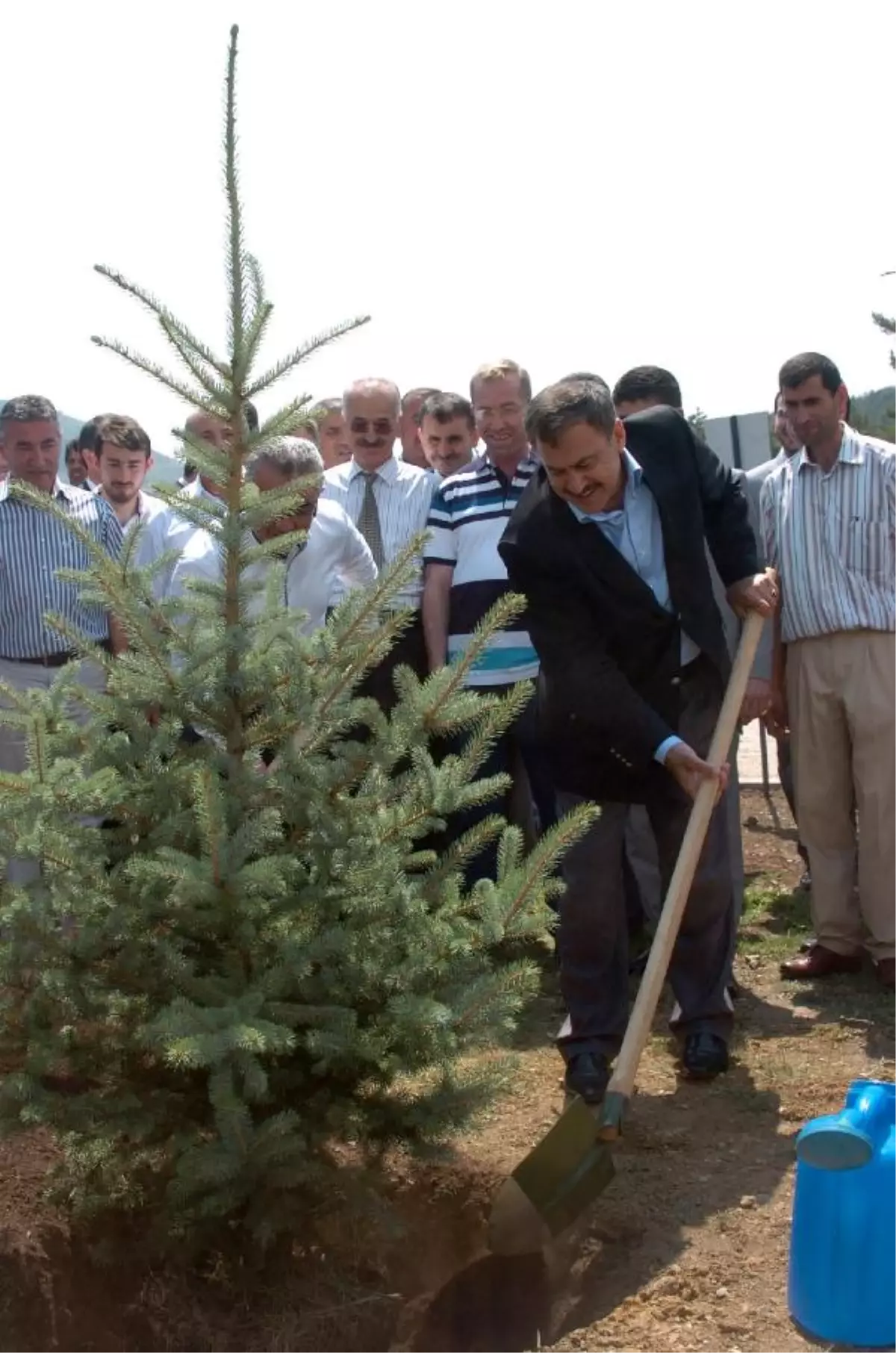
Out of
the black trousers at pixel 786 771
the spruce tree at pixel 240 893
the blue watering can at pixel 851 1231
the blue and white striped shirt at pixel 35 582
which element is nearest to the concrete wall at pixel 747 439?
the black trousers at pixel 786 771

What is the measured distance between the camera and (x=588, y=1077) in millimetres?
4605

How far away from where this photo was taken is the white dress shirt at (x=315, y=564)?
470cm

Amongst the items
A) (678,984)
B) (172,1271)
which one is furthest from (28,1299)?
(678,984)

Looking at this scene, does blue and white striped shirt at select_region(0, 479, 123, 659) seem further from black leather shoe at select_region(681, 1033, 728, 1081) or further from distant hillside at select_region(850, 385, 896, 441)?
distant hillside at select_region(850, 385, 896, 441)

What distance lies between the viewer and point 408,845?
352 centimetres

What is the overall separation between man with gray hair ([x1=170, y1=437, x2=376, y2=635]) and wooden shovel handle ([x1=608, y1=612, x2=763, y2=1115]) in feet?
3.55

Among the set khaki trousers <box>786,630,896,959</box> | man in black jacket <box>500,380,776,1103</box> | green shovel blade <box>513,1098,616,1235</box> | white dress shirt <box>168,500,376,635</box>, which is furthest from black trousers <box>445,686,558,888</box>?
green shovel blade <box>513,1098,616,1235</box>

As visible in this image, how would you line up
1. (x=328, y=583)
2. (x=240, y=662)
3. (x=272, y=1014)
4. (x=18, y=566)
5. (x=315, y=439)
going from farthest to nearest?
(x=315, y=439) < (x=18, y=566) < (x=328, y=583) < (x=240, y=662) < (x=272, y=1014)

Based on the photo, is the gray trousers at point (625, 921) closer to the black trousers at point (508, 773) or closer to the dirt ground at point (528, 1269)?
the dirt ground at point (528, 1269)

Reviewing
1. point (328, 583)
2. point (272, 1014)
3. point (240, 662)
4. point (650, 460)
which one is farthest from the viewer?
point (328, 583)

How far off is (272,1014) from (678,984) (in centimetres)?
201

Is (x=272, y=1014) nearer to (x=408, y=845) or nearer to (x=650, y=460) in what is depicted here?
(x=408, y=845)

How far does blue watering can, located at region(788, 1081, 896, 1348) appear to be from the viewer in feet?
10.1

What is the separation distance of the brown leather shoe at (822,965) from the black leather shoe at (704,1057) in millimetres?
1051
